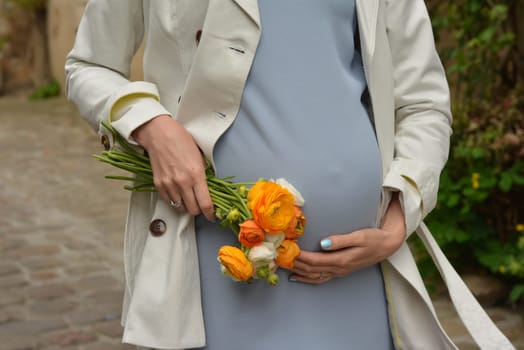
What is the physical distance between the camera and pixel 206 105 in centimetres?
160

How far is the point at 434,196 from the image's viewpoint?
1746mm

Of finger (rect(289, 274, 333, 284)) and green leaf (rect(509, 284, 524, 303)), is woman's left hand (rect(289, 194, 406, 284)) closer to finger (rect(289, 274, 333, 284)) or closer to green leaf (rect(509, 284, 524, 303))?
finger (rect(289, 274, 333, 284))

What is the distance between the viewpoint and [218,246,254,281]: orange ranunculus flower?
4.82ft

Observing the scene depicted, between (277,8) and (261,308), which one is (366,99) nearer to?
(277,8)

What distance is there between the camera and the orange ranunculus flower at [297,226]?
1527 mm

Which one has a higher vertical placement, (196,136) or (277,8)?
(277,8)

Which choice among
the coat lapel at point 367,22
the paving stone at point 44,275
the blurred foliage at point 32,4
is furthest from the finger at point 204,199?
the blurred foliage at point 32,4

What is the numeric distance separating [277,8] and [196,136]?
0.94ft

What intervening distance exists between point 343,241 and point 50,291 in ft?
11.1

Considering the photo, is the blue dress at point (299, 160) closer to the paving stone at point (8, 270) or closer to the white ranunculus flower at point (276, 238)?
the white ranunculus flower at point (276, 238)

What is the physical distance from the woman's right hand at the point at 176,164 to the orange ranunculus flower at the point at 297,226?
146 mm

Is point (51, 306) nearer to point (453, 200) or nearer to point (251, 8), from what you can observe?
point (453, 200)

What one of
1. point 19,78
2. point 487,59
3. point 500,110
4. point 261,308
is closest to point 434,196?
point 261,308

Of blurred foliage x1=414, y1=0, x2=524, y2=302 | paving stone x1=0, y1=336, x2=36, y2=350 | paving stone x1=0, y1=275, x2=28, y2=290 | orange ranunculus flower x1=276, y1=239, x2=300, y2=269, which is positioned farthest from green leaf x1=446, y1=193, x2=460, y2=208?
orange ranunculus flower x1=276, y1=239, x2=300, y2=269
